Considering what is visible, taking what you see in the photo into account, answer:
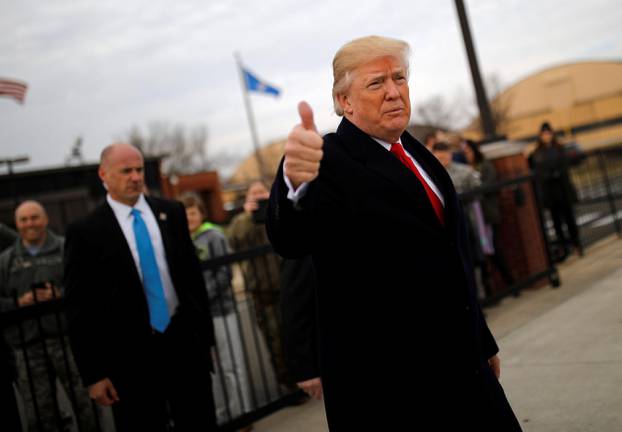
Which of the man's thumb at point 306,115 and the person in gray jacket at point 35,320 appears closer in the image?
the man's thumb at point 306,115

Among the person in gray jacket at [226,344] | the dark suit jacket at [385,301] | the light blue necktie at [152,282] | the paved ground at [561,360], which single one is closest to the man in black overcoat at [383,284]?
the dark suit jacket at [385,301]

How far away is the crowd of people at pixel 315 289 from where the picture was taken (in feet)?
7.09

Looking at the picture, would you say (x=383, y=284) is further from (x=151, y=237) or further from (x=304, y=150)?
(x=151, y=237)

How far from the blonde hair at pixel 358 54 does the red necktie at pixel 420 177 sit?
0.88ft

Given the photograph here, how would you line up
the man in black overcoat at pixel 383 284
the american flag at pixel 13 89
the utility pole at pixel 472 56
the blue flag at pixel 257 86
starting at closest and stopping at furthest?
the man in black overcoat at pixel 383 284 → the utility pole at pixel 472 56 → the american flag at pixel 13 89 → the blue flag at pixel 257 86

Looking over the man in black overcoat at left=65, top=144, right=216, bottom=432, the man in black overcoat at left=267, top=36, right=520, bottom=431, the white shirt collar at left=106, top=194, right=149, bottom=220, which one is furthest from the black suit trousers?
the man in black overcoat at left=267, top=36, right=520, bottom=431

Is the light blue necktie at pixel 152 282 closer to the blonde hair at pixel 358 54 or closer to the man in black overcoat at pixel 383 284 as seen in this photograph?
the man in black overcoat at pixel 383 284

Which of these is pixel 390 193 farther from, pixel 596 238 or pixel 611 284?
pixel 596 238

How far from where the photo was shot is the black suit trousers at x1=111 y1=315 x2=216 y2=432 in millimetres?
3539

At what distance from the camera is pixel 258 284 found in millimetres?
5766

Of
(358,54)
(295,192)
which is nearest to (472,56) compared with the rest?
(358,54)

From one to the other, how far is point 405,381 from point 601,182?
10.4 metres

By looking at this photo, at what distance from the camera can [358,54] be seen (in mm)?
2320

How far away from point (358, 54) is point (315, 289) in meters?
0.94
